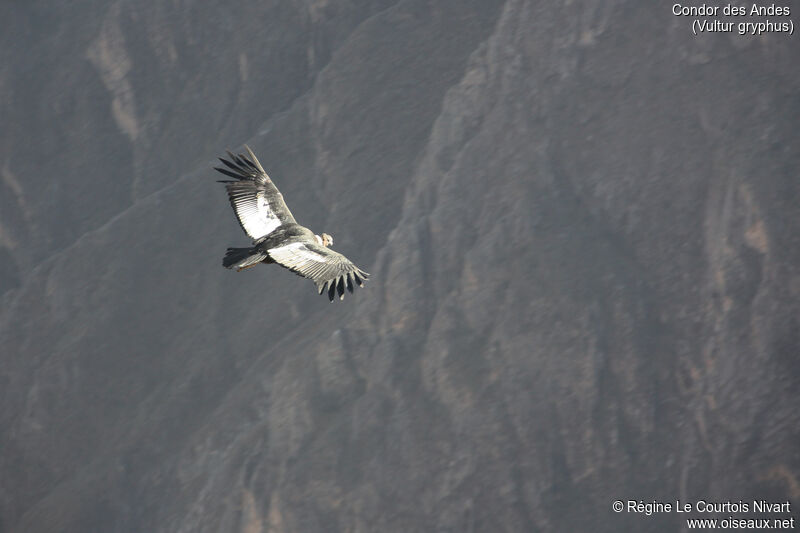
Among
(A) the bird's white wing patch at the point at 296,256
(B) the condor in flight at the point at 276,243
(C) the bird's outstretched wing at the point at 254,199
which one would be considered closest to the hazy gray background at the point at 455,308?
(C) the bird's outstretched wing at the point at 254,199

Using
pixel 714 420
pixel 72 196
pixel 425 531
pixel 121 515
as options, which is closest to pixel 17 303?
pixel 72 196

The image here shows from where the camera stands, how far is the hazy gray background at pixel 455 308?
63.0 m

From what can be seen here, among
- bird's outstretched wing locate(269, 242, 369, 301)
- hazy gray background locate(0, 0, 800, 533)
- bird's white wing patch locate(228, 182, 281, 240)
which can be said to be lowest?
bird's outstretched wing locate(269, 242, 369, 301)

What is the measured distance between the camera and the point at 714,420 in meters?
62.1

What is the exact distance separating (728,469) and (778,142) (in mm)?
17306

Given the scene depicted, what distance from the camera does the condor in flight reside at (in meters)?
25.5

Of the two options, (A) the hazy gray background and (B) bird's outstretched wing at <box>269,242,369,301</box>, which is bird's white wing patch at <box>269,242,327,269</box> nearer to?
(B) bird's outstretched wing at <box>269,242,369,301</box>

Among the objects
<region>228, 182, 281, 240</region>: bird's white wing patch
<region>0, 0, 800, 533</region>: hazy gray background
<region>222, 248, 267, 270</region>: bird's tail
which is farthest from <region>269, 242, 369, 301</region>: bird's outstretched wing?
<region>0, 0, 800, 533</region>: hazy gray background

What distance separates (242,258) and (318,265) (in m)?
1.67

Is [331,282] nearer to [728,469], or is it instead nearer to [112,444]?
[728,469]

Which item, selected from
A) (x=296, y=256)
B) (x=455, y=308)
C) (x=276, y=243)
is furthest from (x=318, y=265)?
(x=455, y=308)

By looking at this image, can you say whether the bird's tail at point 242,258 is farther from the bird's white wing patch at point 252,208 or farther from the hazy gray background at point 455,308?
the hazy gray background at point 455,308

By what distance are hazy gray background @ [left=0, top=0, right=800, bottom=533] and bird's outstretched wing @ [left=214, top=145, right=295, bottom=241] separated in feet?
123

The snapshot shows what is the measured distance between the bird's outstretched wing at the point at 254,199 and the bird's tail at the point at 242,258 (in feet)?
7.68
